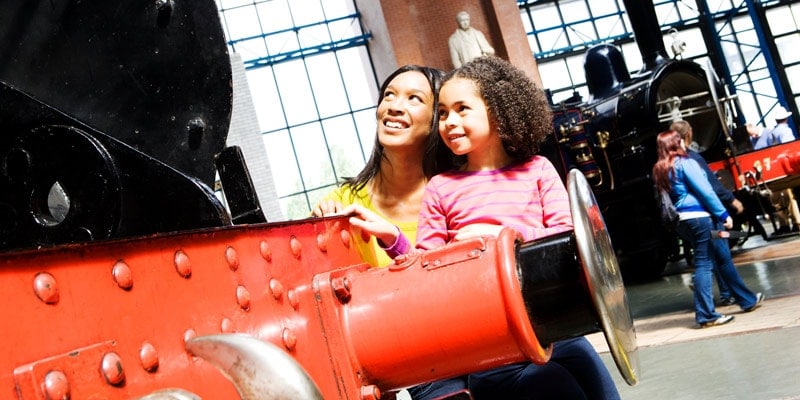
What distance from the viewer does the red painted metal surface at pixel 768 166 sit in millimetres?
10438

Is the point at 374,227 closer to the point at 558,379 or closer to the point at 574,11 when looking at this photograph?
the point at 558,379

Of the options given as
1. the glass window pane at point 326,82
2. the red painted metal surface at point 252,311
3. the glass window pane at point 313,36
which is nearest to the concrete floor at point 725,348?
the red painted metal surface at point 252,311

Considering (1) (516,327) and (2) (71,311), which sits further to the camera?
(1) (516,327)

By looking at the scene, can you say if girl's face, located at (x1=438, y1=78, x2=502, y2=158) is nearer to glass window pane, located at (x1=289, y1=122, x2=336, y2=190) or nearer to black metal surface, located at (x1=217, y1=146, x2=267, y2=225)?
black metal surface, located at (x1=217, y1=146, x2=267, y2=225)

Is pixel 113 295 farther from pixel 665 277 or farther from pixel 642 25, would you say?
pixel 642 25

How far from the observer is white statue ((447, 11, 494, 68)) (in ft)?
46.4

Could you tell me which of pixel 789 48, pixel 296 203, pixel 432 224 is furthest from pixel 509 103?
pixel 789 48

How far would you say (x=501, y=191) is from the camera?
1808mm

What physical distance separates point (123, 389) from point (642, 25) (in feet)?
37.8

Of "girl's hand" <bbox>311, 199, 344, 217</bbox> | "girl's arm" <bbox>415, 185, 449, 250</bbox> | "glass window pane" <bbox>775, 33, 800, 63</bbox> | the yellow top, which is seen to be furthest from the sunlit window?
"girl's arm" <bbox>415, 185, 449, 250</bbox>

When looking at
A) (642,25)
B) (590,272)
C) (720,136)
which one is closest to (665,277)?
(720,136)

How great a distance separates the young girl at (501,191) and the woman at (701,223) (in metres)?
4.49

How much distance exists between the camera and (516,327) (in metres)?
1.08

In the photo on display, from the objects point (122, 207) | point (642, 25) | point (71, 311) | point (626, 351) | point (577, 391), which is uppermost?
point (642, 25)
